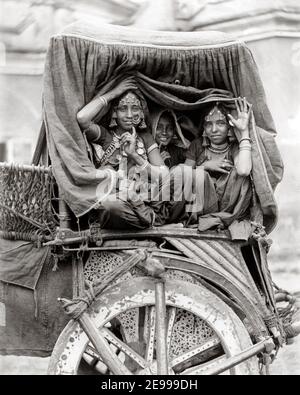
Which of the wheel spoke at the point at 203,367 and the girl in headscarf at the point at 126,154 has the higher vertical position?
the girl in headscarf at the point at 126,154

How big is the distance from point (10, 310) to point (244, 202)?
148 cm

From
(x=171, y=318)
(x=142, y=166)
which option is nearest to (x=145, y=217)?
(x=142, y=166)

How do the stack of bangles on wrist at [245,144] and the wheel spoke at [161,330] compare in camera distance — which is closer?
the wheel spoke at [161,330]

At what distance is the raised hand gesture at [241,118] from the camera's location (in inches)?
300

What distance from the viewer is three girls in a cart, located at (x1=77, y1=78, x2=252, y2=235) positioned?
7508 millimetres

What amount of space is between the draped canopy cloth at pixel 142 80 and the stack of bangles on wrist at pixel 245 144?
46mm

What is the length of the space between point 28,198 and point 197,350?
4.29 feet

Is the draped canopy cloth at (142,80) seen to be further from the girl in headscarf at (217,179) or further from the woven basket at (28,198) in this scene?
the woven basket at (28,198)

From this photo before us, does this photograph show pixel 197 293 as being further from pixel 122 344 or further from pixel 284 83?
pixel 284 83

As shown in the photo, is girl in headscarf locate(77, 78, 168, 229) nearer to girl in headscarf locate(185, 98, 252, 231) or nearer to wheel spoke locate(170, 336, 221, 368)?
girl in headscarf locate(185, 98, 252, 231)

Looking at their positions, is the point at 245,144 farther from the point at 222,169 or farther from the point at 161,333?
the point at 161,333

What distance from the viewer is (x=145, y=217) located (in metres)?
7.36

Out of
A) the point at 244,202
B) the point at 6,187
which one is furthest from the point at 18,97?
the point at 244,202

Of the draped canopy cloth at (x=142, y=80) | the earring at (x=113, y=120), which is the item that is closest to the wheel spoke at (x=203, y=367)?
the draped canopy cloth at (x=142, y=80)
